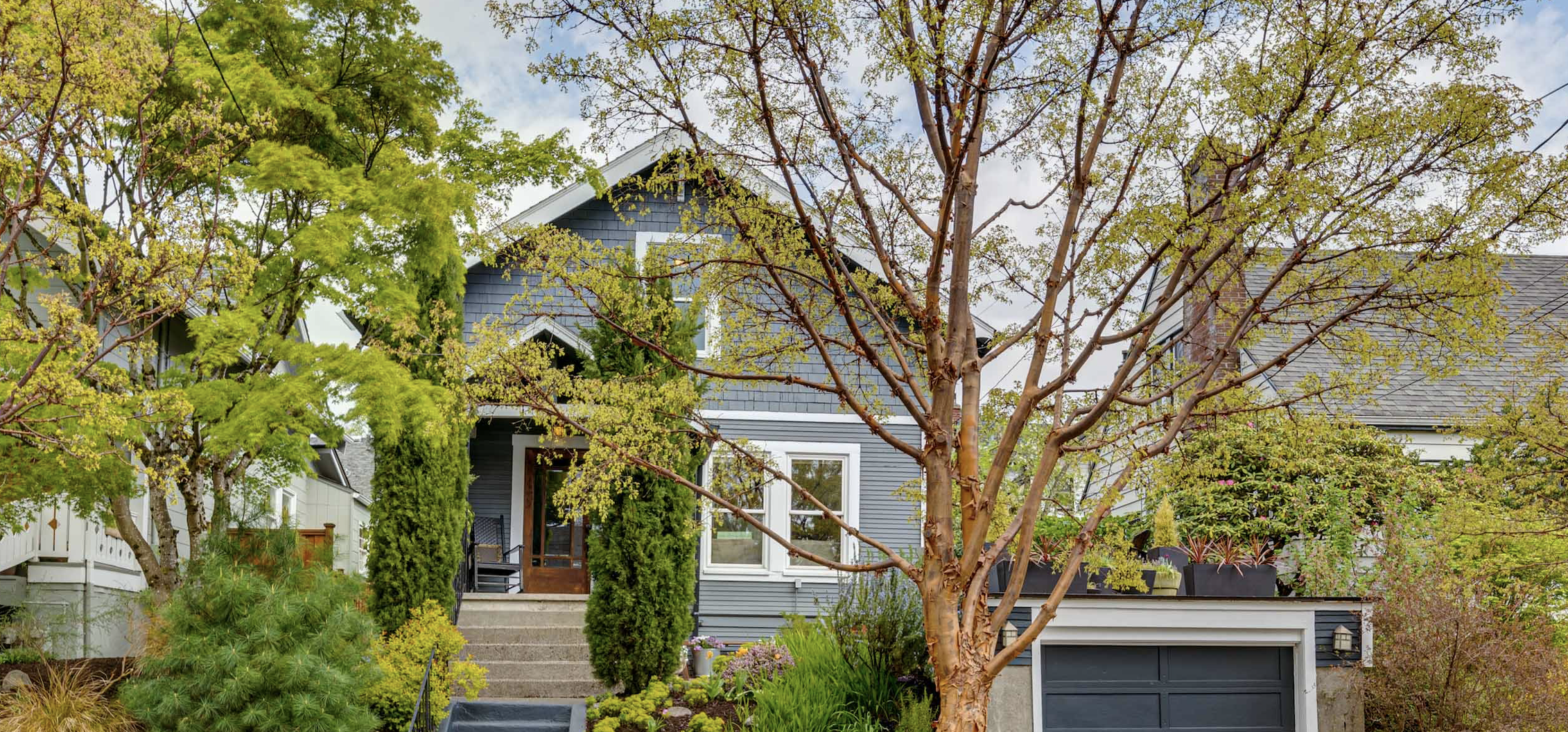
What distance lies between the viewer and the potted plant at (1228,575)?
10586 mm

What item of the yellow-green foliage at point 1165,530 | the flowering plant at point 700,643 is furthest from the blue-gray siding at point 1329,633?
the flowering plant at point 700,643

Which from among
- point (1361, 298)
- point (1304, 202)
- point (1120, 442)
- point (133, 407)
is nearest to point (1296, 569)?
point (1120, 442)

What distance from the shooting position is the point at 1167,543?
10891 mm

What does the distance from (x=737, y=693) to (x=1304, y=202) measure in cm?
687

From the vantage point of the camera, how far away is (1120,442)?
8.15 m

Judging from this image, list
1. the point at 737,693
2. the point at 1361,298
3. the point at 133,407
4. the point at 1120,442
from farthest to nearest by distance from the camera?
the point at 737,693 → the point at 133,407 → the point at 1120,442 → the point at 1361,298

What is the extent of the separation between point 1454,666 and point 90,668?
38.3ft

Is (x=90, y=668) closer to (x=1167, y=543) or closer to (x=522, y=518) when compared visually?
(x=522, y=518)

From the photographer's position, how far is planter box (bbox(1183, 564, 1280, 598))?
1059 cm

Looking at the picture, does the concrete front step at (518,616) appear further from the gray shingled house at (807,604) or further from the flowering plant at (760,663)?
the flowering plant at (760,663)

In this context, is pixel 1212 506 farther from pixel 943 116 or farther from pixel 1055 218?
pixel 943 116

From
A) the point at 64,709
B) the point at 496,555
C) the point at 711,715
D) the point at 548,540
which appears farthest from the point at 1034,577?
the point at 496,555

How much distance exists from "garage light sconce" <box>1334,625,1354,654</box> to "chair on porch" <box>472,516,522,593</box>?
9.56 m

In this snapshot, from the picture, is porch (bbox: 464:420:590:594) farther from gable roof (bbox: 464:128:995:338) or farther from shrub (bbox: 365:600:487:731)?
shrub (bbox: 365:600:487:731)
